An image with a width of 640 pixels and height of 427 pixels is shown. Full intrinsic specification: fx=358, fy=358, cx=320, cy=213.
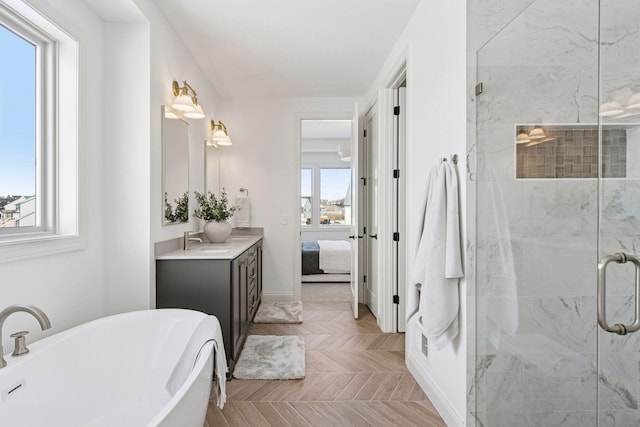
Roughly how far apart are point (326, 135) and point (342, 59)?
4312 mm

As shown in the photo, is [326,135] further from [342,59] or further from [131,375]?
[131,375]

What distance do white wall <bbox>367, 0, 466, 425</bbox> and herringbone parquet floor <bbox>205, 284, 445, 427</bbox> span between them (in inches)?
7.1

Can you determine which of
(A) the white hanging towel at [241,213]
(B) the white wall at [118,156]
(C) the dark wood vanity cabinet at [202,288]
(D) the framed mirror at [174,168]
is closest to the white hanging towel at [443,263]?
(C) the dark wood vanity cabinet at [202,288]

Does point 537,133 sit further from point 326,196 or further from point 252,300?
point 326,196

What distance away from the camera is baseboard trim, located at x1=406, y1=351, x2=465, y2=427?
201 centimetres

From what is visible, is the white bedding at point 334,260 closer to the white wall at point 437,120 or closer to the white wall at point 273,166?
the white wall at point 273,166

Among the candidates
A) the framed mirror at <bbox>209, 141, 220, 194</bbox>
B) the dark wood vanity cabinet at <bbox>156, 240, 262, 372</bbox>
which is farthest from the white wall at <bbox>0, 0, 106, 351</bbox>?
the framed mirror at <bbox>209, 141, 220, 194</bbox>

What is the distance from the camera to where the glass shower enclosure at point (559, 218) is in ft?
3.99

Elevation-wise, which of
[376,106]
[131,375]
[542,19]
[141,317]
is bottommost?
[131,375]

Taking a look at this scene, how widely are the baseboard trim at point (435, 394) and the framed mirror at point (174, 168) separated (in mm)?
2222

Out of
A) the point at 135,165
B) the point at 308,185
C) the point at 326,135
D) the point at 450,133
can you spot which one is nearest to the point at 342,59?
the point at 450,133

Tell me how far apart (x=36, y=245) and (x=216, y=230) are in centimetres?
190

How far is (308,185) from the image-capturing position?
335 inches

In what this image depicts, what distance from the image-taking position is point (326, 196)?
8500 mm
